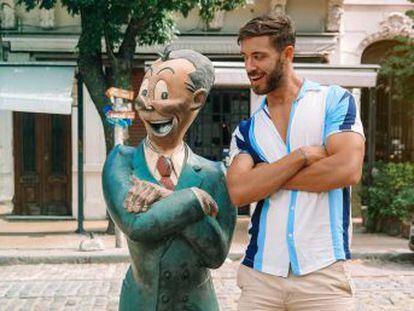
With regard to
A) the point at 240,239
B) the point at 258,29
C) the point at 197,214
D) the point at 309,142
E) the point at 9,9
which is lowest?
the point at 240,239

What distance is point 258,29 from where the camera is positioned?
110 inches

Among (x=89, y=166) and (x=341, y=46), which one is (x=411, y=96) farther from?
(x=89, y=166)

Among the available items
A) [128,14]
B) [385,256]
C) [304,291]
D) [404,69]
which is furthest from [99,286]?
[404,69]

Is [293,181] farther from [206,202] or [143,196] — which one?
[143,196]

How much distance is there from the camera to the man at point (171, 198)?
9.95 feet

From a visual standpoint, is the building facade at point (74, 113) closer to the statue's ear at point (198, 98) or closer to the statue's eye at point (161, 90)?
the statue's ear at point (198, 98)

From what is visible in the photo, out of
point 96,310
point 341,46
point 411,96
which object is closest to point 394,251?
point 411,96

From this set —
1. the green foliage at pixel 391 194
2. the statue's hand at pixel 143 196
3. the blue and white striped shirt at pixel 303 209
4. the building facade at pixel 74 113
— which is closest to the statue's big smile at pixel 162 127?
the statue's hand at pixel 143 196

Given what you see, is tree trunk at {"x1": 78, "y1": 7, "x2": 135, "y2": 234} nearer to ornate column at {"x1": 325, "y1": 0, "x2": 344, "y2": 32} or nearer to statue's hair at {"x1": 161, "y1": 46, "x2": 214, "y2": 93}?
ornate column at {"x1": 325, "y1": 0, "x2": 344, "y2": 32}

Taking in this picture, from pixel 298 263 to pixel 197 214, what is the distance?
53 centimetres

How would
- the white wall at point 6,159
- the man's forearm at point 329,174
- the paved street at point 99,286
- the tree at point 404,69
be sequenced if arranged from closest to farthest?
the man's forearm at point 329,174 < the paved street at point 99,286 < the tree at point 404,69 < the white wall at point 6,159

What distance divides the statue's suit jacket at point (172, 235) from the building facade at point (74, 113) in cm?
923

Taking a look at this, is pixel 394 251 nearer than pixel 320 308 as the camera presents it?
No

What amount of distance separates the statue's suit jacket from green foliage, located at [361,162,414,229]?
7.28m
